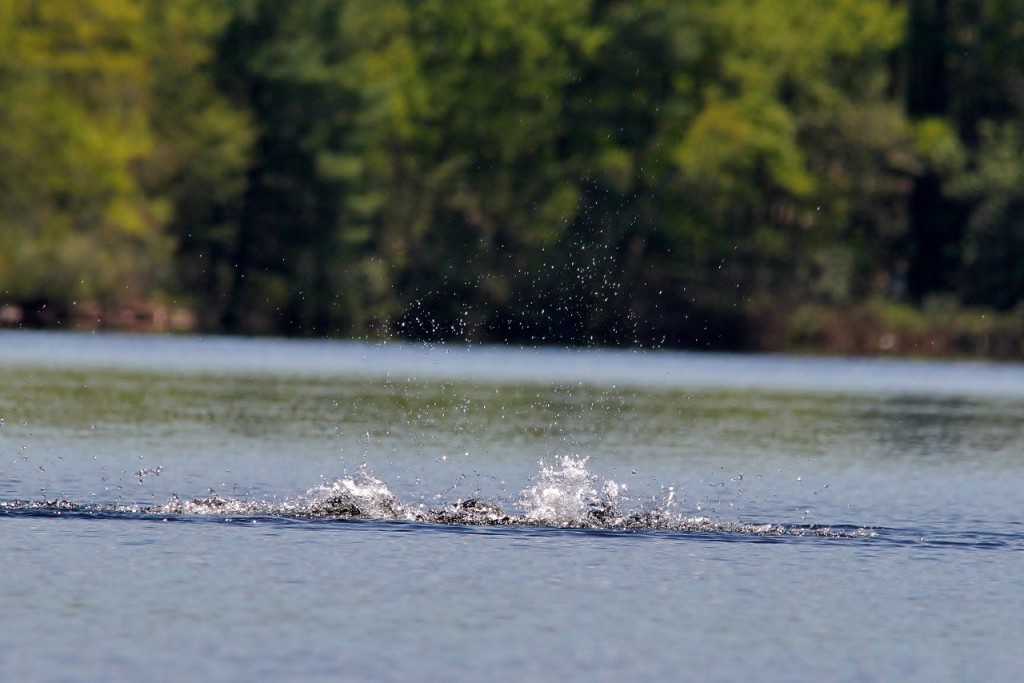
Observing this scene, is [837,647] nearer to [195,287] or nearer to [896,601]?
[896,601]

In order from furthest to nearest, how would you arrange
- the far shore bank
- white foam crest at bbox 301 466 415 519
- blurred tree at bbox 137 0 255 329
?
blurred tree at bbox 137 0 255 329 → the far shore bank → white foam crest at bbox 301 466 415 519

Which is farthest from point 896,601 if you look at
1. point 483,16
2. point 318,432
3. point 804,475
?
point 483,16

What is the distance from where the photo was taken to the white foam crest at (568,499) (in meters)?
24.5

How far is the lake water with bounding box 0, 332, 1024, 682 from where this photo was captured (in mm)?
16047

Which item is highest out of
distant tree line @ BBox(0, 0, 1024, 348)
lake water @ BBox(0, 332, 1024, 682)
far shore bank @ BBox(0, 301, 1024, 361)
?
distant tree line @ BBox(0, 0, 1024, 348)

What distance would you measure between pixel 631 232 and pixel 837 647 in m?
75.4

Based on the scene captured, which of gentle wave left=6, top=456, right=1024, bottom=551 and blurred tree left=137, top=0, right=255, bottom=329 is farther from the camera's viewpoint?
blurred tree left=137, top=0, right=255, bottom=329

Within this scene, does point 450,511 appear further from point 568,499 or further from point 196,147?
point 196,147

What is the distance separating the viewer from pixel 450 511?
24500 millimetres

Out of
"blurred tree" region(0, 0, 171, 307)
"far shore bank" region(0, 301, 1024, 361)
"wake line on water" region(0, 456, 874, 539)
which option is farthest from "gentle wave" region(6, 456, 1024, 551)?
"blurred tree" region(0, 0, 171, 307)

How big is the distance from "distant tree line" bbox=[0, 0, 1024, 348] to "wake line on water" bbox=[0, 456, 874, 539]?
198 feet

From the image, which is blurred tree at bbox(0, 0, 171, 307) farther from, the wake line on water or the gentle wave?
the gentle wave

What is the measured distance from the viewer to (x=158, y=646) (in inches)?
623

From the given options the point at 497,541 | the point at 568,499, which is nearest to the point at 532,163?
the point at 568,499
